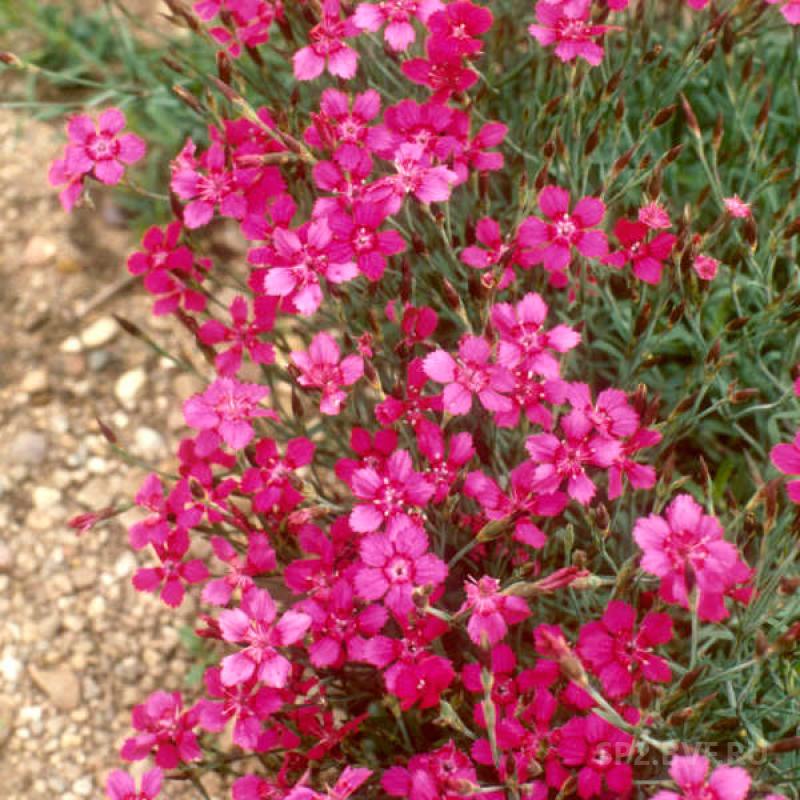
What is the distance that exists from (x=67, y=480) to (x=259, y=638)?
1.49 metres

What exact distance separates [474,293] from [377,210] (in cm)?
25

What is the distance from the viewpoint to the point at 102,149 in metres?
2.28

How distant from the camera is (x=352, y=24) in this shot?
215cm

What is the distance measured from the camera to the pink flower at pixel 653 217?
6.86 feet

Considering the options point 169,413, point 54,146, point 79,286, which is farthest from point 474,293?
point 54,146

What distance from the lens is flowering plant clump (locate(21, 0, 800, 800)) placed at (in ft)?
6.12

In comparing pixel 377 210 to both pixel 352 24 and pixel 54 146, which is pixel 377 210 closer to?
pixel 352 24

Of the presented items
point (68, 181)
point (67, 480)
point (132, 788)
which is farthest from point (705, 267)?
point (67, 480)

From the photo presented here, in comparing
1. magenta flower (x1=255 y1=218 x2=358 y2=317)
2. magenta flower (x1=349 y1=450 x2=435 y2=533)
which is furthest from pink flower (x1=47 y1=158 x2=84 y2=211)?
magenta flower (x1=349 y1=450 x2=435 y2=533)

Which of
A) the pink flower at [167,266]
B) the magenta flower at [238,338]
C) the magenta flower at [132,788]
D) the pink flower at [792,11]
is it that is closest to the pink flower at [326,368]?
the magenta flower at [238,338]

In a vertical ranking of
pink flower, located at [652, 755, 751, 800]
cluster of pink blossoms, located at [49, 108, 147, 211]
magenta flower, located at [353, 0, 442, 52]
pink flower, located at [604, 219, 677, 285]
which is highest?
magenta flower, located at [353, 0, 442, 52]

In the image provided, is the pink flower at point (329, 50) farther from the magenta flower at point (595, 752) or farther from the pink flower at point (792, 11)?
the magenta flower at point (595, 752)

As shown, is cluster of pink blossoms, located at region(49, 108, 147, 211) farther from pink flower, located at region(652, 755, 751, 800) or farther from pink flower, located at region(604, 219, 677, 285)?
pink flower, located at region(652, 755, 751, 800)

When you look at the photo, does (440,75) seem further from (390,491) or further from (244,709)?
(244,709)
